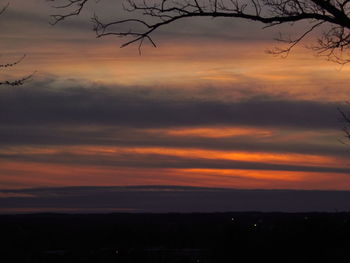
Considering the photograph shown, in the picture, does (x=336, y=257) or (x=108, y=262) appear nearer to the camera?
(x=336, y=257)

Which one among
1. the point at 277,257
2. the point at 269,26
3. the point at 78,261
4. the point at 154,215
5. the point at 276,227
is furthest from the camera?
the point at 154,215

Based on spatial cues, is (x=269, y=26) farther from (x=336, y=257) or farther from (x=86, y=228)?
(x=86, y=228)

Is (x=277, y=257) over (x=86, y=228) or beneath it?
over

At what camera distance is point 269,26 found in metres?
8.71

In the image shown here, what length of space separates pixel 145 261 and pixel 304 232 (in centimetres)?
2504

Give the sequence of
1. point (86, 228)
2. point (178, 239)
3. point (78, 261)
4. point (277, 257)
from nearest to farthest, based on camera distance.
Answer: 1. point (277, 257)
2. point (78, 261)
3. point (178, 239)
4. point (86, 228)

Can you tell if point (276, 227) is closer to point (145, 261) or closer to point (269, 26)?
point (269, 26)

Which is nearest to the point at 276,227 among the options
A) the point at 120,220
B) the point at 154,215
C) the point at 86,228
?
the point at 86,228

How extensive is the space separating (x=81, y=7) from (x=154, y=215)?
10403 centimetres

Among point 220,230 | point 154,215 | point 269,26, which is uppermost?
point 269,26

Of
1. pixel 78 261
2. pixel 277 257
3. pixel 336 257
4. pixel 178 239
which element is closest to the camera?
pixel 336 257

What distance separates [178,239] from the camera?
241ft

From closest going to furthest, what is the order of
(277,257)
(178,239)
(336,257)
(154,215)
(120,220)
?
(336,257), (277,257), (178,239), (120,220), (154,215)

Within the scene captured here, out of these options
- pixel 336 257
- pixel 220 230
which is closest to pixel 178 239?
pixel 220 230
